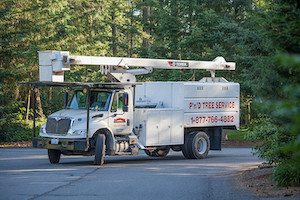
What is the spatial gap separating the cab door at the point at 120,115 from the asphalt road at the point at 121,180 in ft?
4.09

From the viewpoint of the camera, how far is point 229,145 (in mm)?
28375

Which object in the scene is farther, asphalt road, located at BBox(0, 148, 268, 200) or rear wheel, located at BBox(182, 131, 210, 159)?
rear wheel, located at BBox(182, 131, 210, 159)

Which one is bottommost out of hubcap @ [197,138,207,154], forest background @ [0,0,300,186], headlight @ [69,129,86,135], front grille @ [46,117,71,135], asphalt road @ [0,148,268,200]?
asphalt road @ [0,148,268,200]

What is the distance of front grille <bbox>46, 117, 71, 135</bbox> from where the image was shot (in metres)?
16.0

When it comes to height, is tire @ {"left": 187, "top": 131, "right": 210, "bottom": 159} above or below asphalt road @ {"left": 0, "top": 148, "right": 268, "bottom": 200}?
above

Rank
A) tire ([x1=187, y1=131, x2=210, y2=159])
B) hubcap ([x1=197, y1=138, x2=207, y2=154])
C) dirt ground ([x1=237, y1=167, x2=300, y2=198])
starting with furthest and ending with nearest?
hubcap ([x1=197, y1=138, x2=207, y2=154]) < tire ([x1=187, y1=131, x2=210, y2=159]) < dirt ground ([x1=237, y1=167, x2=300, y2=198])

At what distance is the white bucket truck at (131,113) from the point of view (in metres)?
15.9

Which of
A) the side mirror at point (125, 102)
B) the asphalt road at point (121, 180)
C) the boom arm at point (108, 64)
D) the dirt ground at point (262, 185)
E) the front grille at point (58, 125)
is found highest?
→ the boom arm at point (108, 64)

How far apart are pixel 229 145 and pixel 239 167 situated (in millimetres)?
12146

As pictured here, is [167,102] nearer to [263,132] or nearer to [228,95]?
[228,95]

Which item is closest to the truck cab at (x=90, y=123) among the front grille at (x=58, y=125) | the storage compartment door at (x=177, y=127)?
the front grille at (x=58, y=125)

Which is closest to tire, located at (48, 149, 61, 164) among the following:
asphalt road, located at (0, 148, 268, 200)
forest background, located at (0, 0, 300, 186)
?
asphalt road, located at (0, 148, 268, 200)

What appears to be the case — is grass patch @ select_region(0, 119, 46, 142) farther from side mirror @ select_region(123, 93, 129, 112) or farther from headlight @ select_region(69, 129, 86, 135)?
side mirror @ select_region(123, 93, 129, 112)

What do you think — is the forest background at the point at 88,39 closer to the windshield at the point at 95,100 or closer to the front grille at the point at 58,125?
the windshield at the point at 95,100
